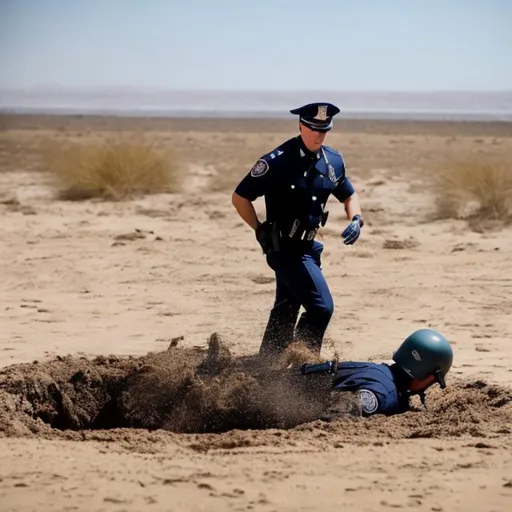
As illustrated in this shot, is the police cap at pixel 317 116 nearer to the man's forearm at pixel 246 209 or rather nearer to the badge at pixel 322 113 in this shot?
the badge at pixel 322 113

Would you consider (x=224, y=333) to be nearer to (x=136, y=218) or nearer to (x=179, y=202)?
(x=136, y=218)

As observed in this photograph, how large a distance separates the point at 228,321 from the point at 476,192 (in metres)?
8.14

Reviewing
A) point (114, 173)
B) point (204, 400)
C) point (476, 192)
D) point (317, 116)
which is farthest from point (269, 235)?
point (114, 173)

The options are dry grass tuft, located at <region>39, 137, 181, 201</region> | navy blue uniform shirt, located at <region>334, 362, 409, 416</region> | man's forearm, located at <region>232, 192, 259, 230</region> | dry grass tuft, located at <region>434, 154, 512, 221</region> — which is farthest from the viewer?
dry grass tuft, located at <region>39, 137, 181, 201</region>

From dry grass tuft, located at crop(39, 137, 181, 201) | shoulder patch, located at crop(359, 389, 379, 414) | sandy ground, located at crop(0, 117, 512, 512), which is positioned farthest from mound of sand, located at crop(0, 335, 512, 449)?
dry grass tuft, located at crop(39, 137, 181, 201)

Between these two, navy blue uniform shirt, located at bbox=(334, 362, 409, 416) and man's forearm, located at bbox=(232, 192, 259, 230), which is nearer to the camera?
navy blue uniform shirt, located at bbox=(334, 362, 409, 416)

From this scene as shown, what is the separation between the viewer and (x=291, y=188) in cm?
A: 682

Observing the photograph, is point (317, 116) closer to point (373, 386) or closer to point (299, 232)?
point (299, 232)

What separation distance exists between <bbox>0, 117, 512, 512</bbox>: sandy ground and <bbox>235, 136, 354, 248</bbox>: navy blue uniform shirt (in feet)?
4.10

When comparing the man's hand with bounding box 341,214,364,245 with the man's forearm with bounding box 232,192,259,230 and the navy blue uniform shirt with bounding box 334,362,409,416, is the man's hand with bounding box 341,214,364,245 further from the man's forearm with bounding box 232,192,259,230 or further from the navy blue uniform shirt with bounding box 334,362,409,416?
the navy blue uniform shirt with bounding box 334,362,409,416

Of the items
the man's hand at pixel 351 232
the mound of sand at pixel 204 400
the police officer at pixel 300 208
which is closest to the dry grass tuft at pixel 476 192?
the mound of sand at pixel 204 400

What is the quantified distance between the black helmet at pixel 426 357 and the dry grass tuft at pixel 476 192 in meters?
9.82

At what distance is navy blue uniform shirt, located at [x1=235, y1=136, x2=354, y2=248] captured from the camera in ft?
22.4

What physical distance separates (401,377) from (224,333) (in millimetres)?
2801
